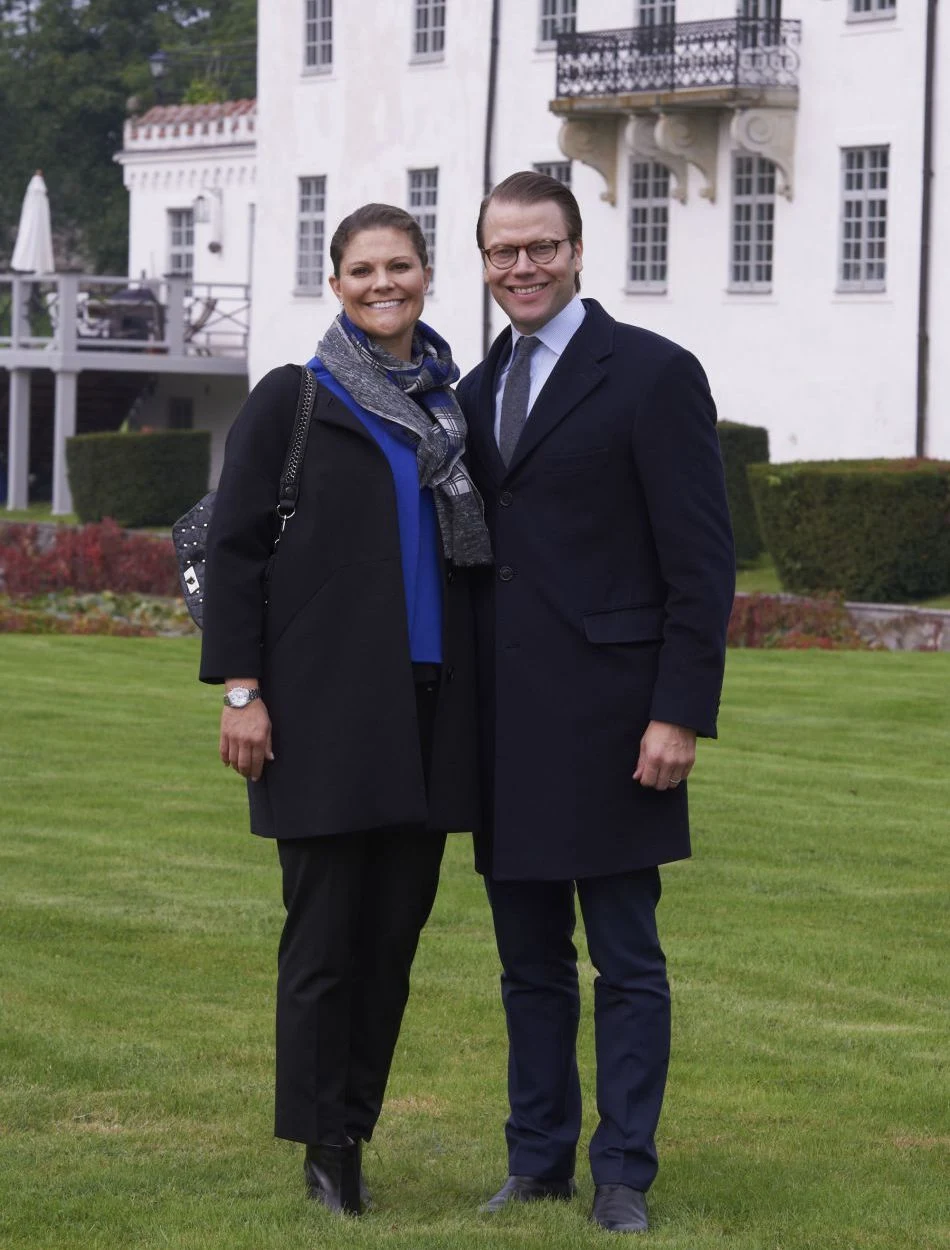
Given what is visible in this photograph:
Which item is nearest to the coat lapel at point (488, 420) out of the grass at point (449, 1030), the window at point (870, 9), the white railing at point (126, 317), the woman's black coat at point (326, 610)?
the woman's black coat at point (326, 610)

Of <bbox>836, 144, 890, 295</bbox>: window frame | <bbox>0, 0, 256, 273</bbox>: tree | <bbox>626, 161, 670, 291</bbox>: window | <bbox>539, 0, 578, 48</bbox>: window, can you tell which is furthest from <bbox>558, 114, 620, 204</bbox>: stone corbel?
<bbox>0, 0, 256, 273</bbox>: tree

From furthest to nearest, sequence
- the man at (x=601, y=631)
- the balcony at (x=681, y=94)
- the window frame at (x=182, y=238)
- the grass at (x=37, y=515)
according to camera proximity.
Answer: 1. the window frame at (x=182, y=238)
2. the grass at (x=37, y=515)
3. the balcony at (x=681, y=94)
4. the man at (x=601, y=631)

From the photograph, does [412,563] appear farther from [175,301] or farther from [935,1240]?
[175,301]

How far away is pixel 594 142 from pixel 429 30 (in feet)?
15.6

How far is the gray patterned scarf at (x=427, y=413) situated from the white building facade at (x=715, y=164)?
24755 mm

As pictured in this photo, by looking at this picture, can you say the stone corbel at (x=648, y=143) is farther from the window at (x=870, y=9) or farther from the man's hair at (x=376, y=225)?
the man's hair at (x=376, y=225)

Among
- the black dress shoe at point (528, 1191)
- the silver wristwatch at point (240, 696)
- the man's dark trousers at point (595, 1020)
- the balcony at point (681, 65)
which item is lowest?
the black dress shoe at point (528, 1191)

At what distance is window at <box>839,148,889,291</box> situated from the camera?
30312 millimetres

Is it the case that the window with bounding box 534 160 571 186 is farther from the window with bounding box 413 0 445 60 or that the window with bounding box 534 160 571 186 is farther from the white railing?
the white railing

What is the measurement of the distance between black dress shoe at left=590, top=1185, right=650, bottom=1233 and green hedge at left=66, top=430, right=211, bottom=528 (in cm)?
3181

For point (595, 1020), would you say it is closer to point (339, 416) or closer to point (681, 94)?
point (339, 416)

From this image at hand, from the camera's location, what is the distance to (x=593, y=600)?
527cm

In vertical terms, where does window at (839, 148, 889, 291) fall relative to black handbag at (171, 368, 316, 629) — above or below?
above

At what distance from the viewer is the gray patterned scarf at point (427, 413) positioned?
5188 mm
